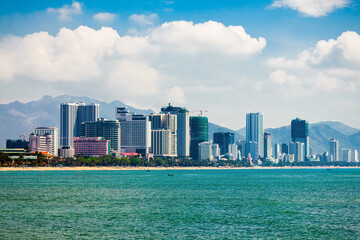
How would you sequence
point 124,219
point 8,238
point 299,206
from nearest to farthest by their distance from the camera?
1. point 8,238
2. point 124,219
3. point 299,206

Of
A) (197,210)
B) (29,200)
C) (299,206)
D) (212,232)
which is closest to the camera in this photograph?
(212,232)

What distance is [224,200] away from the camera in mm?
115938

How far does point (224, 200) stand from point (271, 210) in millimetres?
21638

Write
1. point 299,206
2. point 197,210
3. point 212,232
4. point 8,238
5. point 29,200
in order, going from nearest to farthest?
point 8,238
point 212,232
point 197,210
point 299,206
point 29,200

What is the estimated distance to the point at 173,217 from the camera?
85.6 metres

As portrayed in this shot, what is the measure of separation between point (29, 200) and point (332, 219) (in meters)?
60.8

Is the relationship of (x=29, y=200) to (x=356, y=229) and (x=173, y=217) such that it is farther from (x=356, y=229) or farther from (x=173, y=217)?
(x=356, y=229)

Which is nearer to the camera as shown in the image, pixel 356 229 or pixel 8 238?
pixel 8 238

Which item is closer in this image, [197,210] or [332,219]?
[332,219]


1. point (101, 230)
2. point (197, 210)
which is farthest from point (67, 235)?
point (197, 210)

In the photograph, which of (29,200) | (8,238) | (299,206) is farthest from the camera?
(29,200)

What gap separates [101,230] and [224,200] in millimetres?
49048

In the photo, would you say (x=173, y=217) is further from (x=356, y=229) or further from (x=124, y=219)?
(x=356, y=229)

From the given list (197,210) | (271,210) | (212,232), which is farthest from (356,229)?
(197,210)
